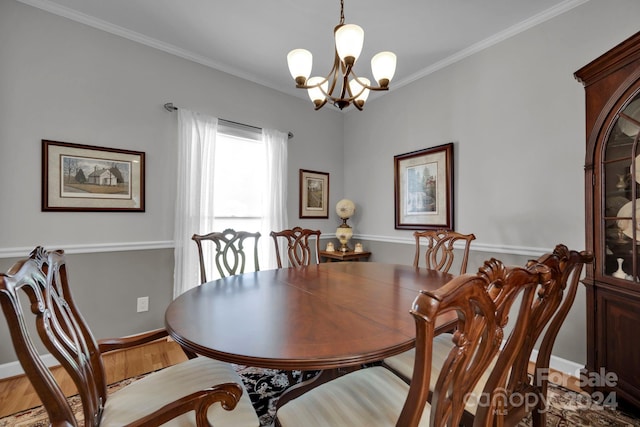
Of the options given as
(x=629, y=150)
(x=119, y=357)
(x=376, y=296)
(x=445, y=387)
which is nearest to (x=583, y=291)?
(x=629, y=150)

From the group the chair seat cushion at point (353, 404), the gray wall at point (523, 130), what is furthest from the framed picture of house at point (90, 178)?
the gray wall at point (523, 130)

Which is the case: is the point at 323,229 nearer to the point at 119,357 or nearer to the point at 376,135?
the point at 376,135

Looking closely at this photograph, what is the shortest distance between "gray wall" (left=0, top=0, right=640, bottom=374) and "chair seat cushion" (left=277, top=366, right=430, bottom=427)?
6.08ft

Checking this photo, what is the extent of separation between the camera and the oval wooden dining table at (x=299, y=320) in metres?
0.88

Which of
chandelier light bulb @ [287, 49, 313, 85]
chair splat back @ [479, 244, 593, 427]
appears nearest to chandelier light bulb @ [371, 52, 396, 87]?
chandelier light bulb @ [287, 49, 313, 85]

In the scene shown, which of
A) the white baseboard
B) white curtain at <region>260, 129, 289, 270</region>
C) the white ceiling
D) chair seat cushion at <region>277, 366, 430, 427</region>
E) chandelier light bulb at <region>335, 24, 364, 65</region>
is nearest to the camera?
chair seat cushion at <region>277, 366, 430, 427</region>

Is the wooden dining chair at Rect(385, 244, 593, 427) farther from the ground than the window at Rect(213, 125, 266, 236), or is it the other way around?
the window at Rect(213, 125, 266, 236)

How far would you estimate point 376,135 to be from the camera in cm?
364

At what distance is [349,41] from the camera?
1.51m

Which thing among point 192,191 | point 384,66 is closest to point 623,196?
point 384,66

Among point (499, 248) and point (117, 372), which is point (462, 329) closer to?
point (499, 248)

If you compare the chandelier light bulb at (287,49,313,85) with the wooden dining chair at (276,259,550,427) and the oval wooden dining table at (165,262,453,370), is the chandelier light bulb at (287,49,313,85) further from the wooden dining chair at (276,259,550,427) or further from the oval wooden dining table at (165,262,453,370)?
the wooden dining chair at (276,259,550,427)

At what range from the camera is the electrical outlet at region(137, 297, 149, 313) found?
2.54 meters

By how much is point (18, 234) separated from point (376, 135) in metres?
3.50
